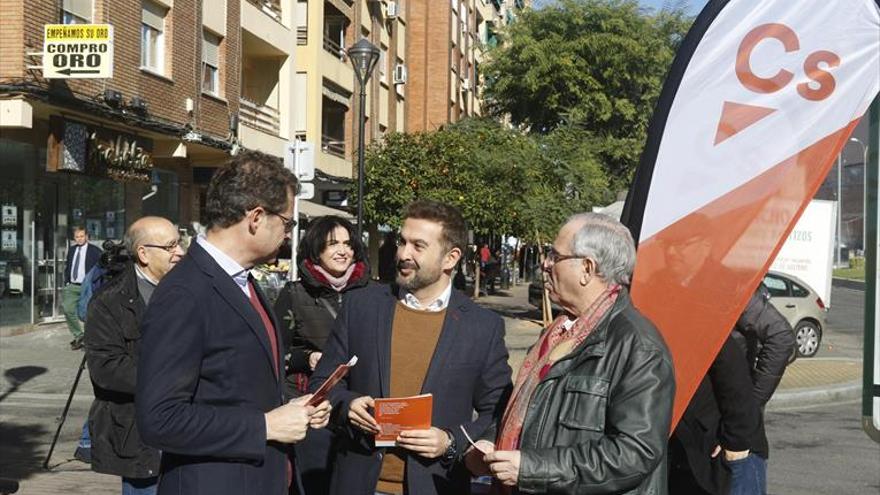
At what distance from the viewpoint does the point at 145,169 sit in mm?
19578

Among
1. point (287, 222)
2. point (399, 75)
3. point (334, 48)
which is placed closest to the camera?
point (287, 222)

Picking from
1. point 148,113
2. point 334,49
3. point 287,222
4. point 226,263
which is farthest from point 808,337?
point 334,49

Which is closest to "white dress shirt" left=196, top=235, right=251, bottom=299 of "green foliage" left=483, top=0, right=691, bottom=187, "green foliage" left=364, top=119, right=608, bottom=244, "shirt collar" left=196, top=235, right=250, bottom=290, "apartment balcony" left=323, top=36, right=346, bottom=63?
"shirt collar" left=196, top=235, right=250, bottom=290

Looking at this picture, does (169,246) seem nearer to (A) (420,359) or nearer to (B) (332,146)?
(A) (420,359)

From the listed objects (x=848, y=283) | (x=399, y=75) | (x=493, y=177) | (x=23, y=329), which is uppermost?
(x=399, y=75)

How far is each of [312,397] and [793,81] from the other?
77.8 inches

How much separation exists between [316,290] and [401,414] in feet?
6.18

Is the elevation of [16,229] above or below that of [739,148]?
below

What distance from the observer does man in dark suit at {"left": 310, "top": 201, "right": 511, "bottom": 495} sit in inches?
146

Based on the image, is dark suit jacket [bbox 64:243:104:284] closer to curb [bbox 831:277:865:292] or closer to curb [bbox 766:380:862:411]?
curb [bbox 766:380:862:411]

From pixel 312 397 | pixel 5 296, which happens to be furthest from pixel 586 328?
pixel 5 296

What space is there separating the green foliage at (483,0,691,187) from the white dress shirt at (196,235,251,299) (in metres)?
31.1

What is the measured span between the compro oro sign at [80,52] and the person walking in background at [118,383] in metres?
11.9

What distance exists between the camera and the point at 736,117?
334cm
